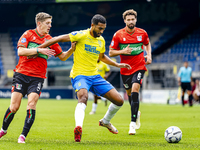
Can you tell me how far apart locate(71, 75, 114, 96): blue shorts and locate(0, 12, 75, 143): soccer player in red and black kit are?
596mm

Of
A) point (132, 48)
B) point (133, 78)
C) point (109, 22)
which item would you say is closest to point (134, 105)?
point (133, 78)

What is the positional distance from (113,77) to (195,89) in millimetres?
8344

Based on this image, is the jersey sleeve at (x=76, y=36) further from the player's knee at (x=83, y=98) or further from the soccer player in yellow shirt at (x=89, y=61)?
the player's knee at (x=83, y=98)

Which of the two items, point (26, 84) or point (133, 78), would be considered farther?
point (133, 78)

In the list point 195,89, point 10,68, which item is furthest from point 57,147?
point 10,68

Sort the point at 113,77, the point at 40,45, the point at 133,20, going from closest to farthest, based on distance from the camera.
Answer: the point at 40,45
the point at 133,20
the point at 113,77

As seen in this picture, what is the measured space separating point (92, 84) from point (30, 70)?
1.11 m

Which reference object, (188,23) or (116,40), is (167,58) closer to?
(188,23)

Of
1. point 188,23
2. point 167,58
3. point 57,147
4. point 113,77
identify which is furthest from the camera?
point 188,23

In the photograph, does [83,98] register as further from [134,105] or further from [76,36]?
[134,105]

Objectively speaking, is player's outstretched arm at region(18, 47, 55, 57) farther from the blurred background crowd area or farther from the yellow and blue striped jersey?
the blurred background crowd area

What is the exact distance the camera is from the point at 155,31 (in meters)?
31.5

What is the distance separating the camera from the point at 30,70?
5.51m

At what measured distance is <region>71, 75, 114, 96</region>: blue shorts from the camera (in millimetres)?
5625
